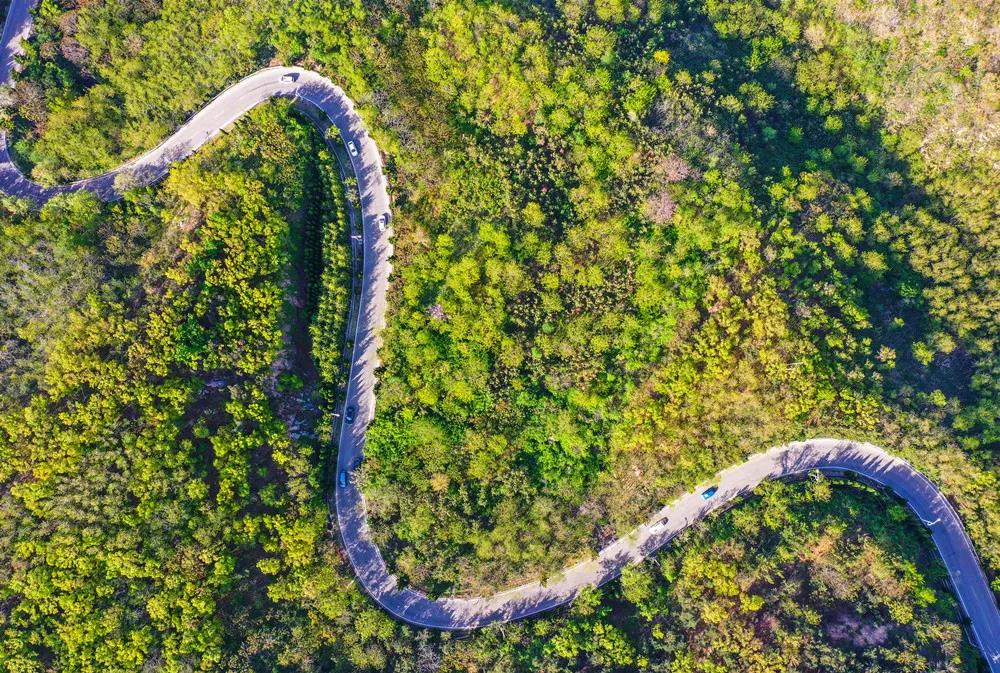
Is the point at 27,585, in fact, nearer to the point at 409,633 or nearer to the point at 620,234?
the point at 409,633

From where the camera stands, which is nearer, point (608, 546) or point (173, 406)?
point (173, 406)

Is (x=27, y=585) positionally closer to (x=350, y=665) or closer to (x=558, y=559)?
(x=350, y=665)

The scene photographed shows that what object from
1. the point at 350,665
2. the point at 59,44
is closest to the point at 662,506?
the point at 350,665

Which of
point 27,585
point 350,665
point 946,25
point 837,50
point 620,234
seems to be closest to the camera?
A: point 27,585

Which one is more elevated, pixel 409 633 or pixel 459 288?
pixel 459 288

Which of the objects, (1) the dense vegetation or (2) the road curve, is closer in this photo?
(1) the dense vegetation

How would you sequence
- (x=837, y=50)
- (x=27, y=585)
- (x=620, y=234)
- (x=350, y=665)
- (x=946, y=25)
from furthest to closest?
(x=837, y=50) → (x=946, y=25) → (x=620, y=234) → (x=350, y=665) → (x=27, y=585)

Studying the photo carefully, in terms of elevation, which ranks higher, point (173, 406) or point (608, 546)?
point (173, 406)

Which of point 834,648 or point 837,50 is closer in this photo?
point 834,648

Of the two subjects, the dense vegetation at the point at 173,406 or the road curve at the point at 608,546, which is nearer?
the dense vegetation at the point at 173,406

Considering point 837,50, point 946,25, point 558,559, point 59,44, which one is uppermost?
point 946,25
